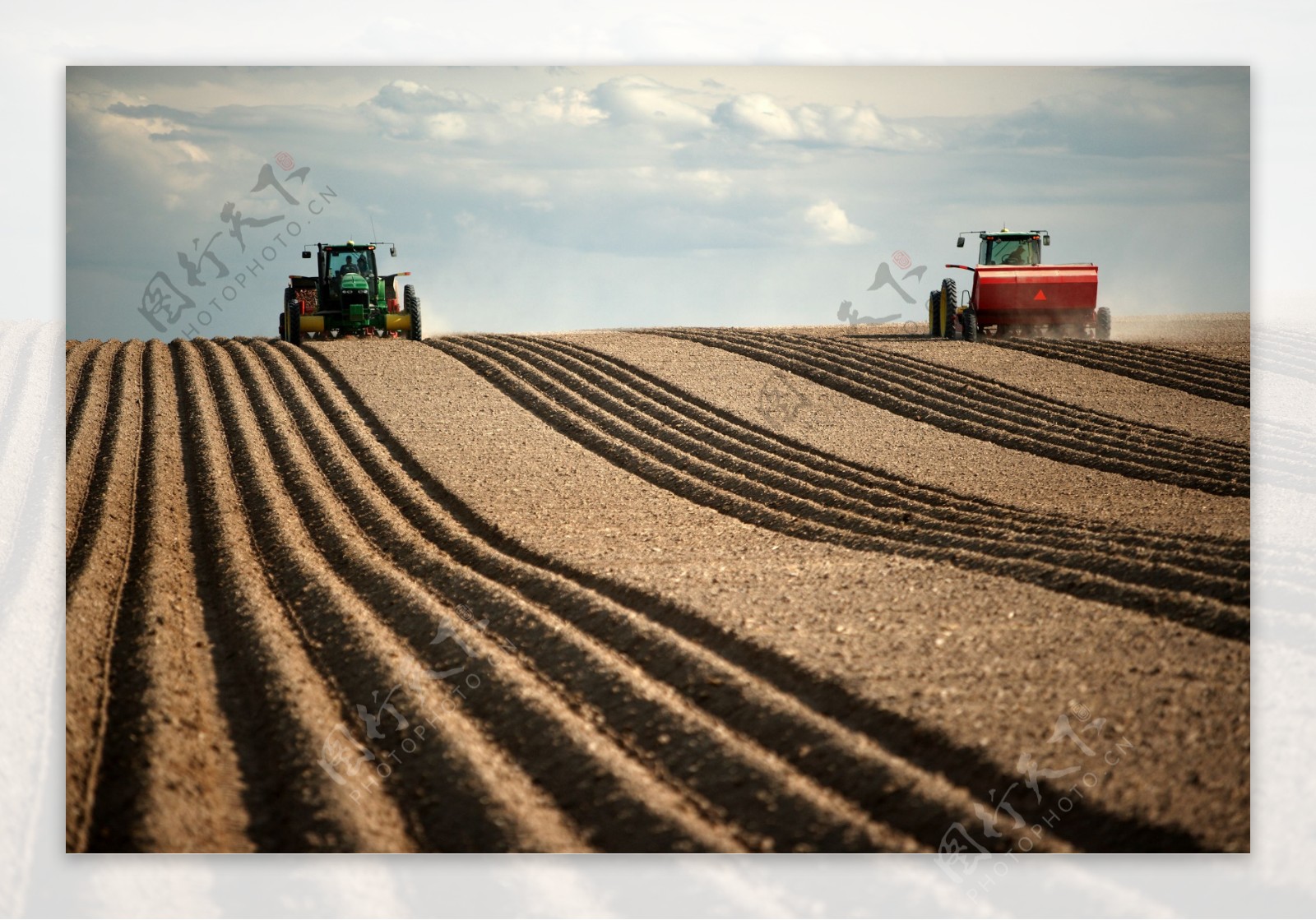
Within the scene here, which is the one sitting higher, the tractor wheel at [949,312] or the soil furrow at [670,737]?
the tractor wheel at [949,312]

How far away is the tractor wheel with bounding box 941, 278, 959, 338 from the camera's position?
14.3m

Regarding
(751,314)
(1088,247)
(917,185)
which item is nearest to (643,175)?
(751,314)

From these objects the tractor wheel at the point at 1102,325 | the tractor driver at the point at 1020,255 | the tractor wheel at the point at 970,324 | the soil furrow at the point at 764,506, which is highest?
the tractor driver at the point at 1020,255

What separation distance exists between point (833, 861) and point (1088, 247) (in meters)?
4.49

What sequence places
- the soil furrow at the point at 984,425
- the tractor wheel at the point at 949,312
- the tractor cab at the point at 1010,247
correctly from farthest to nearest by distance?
the tractor wheel at the point at 949,312
the soil furrow at the point at 984,425
the tractor cab at the point at 1010,247

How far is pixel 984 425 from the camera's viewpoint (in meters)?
10.6

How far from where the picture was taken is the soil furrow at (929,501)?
6277mm

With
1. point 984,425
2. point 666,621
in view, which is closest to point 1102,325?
point 984,425

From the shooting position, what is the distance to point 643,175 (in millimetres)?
7129

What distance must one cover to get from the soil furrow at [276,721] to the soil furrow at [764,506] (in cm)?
345

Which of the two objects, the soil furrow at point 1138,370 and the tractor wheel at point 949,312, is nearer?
the soil furrow at point 1138,370

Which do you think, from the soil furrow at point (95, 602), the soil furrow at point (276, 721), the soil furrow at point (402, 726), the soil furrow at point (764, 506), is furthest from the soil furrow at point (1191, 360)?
the soil furrow at point (95, 602)

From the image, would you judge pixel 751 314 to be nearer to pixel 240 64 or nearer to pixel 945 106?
pixel 945 106

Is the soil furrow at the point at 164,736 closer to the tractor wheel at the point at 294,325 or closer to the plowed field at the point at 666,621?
the plowed field at the point at 666,621
